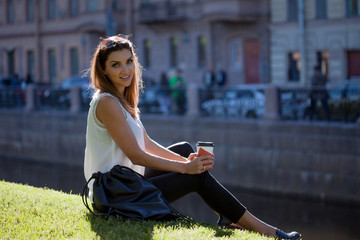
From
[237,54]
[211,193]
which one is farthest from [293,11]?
[211,193]

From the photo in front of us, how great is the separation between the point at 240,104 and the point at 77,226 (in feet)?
40.1

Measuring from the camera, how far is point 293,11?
1076 inches

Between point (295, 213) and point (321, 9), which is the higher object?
A: point (321, 9)

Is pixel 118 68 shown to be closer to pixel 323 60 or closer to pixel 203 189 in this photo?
pixel 203 189

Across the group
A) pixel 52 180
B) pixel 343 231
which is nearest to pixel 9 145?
pixel 52 180

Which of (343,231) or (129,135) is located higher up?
(129,135)

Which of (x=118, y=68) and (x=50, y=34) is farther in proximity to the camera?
(x=50, y=34)

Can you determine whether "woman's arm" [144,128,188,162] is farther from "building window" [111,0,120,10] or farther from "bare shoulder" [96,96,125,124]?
"building window" [111,0,120,10]

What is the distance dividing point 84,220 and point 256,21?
25.0 m

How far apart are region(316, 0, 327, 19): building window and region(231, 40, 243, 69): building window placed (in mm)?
4490

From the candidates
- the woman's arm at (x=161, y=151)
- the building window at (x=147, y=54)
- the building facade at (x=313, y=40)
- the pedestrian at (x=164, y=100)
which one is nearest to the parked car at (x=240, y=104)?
the pedestrian at (x=164, y=100)

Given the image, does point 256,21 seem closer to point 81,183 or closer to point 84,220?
point 81,183

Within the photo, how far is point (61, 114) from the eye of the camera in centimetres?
2152

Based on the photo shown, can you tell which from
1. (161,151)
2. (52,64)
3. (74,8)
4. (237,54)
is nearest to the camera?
(161,151)
